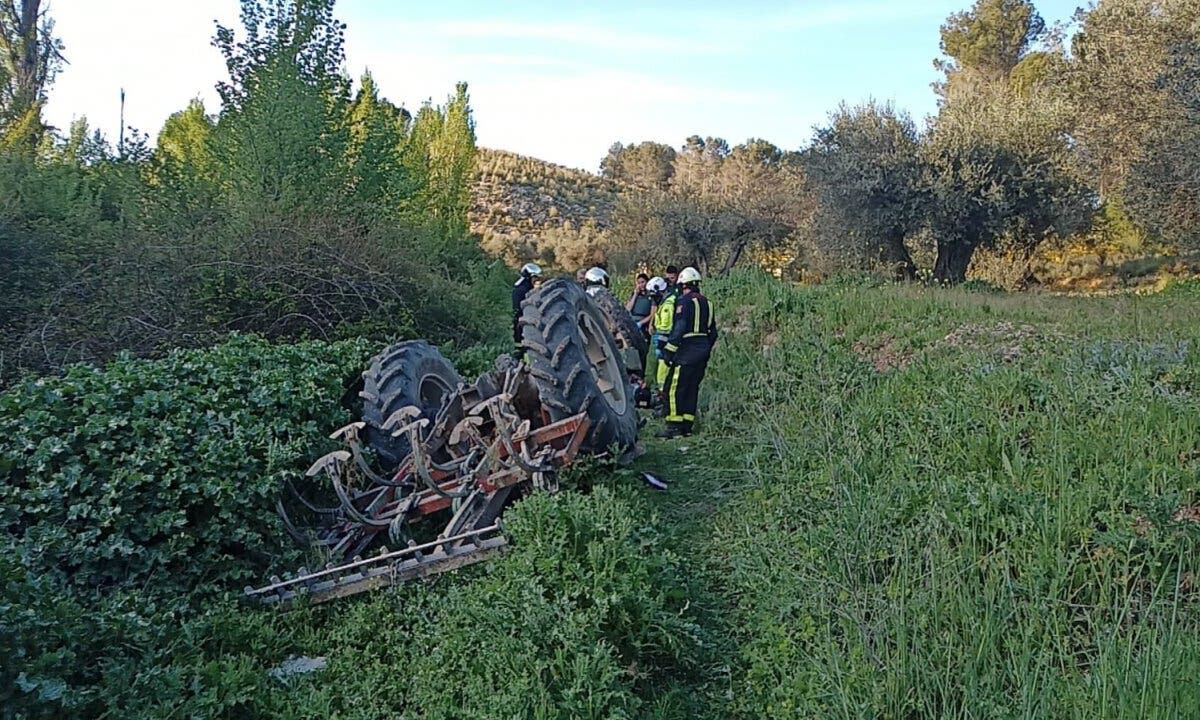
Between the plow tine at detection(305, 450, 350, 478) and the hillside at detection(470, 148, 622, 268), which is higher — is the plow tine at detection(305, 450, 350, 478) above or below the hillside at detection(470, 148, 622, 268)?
below

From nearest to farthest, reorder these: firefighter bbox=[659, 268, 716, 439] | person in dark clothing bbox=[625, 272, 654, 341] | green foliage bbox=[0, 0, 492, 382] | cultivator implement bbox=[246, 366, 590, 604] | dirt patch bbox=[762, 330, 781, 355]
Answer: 1. cultivator implement bbox=[246, 366, 590, 604]
2. green foliage bbox=[0, 0, 492, 382]
3. firefighter bbox=[659, 268, 716, 439]
4. dirt patch bbox=[762, 330, 781, 355]
5. person in dark clothing bbox=[625, 272, 654, 341]

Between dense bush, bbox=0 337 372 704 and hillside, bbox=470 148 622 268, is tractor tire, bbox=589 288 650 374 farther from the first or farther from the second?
hillside, bbox=470 148 622 268

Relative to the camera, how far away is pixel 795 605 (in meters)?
3.40

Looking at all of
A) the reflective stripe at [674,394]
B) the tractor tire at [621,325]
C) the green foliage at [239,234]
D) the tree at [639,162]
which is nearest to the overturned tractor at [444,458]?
the reflective stripe at [674,394]

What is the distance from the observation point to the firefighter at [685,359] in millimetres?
7734

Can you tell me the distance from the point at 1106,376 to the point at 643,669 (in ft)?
13.1

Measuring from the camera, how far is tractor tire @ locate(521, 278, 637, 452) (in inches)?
193

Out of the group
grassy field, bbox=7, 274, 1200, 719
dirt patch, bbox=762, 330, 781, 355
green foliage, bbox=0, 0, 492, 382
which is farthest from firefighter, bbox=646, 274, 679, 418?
grassy field, bbox=7, 274, 1200, 719

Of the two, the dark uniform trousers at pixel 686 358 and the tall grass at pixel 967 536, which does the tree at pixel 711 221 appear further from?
the tall grass at pixel 967 536

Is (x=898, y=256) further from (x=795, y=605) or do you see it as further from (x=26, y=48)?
(x=26, y=48)

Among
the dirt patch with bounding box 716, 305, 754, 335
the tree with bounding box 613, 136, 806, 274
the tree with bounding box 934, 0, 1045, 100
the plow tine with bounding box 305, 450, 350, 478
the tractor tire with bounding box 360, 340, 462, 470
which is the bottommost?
the plow tine with bounding box 305, 450, 350, 478

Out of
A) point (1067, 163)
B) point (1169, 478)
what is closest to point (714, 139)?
point (1067, 163)

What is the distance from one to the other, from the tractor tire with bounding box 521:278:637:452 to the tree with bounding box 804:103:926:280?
13.9m

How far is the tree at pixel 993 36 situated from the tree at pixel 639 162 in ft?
74.6
